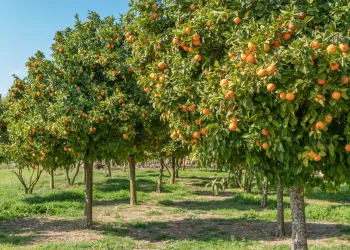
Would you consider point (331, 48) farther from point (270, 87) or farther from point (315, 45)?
point (270, 87)

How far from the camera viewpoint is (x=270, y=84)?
4102 millimetres

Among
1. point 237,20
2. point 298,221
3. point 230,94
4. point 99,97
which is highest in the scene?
point 237,20

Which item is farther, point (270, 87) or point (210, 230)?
point (210, 230)

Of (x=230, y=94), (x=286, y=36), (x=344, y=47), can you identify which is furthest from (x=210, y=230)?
(x=344, y=47)

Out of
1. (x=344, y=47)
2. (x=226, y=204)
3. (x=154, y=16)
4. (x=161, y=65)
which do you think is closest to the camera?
(x=344, y=47)

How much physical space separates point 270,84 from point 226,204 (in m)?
14.4

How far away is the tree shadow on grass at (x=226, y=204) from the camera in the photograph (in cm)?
1661

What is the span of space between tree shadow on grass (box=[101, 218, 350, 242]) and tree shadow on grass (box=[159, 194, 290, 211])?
3.00 metres

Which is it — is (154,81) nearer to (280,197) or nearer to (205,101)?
(205,101)

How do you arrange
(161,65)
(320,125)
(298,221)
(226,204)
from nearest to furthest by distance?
1. (320,125)
2. (161,65)
3. (298,221)
4. (226,204)

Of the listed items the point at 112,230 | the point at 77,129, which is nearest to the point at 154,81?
the point at 77,129

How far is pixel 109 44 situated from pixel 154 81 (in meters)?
5.59

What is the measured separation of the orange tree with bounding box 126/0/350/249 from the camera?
13.2 ft

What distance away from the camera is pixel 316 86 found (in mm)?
3986
